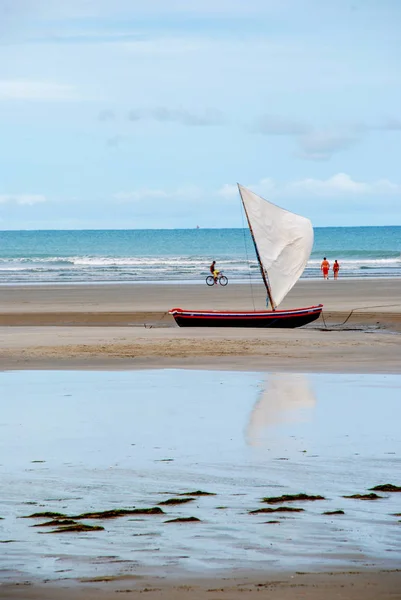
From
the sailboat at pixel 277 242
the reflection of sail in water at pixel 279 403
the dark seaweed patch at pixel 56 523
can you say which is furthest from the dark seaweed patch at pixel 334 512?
the sailboat at pixel 277 242

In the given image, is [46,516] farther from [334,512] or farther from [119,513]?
[334,512]

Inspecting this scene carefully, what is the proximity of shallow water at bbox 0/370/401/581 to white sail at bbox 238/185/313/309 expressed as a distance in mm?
15251

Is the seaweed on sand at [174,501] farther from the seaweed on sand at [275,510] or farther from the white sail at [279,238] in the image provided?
the white sail at [279,238]

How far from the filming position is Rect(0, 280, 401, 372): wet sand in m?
22.2

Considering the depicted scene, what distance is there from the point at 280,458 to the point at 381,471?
123 centimetres

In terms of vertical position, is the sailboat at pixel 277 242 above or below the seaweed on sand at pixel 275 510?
above

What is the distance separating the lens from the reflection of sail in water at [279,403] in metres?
13.4

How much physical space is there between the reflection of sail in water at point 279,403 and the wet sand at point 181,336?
2.42 m

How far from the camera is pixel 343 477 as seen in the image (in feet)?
33.3

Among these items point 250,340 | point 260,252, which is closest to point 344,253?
point 260,252

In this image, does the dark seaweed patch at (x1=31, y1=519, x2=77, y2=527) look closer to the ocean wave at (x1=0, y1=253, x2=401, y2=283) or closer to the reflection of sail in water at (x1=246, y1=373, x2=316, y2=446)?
the reflection of sail in water at (x1=246, y1=373, x2=316, y2=446)

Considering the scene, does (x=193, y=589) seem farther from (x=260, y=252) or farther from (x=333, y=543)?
(x=260, y=252)

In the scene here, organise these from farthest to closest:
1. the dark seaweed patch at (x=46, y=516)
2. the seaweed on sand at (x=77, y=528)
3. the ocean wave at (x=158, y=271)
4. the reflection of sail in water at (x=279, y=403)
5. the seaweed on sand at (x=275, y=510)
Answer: the ocean wave at (x=158, y=271)
the reflection of sail in water at (x=279, y=403)
the seaweed on sand at (x=275, y=510)
the dark seaweed patch at (x=46, y=516)
the seaweed on sand at (x=77, y=528)

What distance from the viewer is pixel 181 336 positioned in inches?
1086
